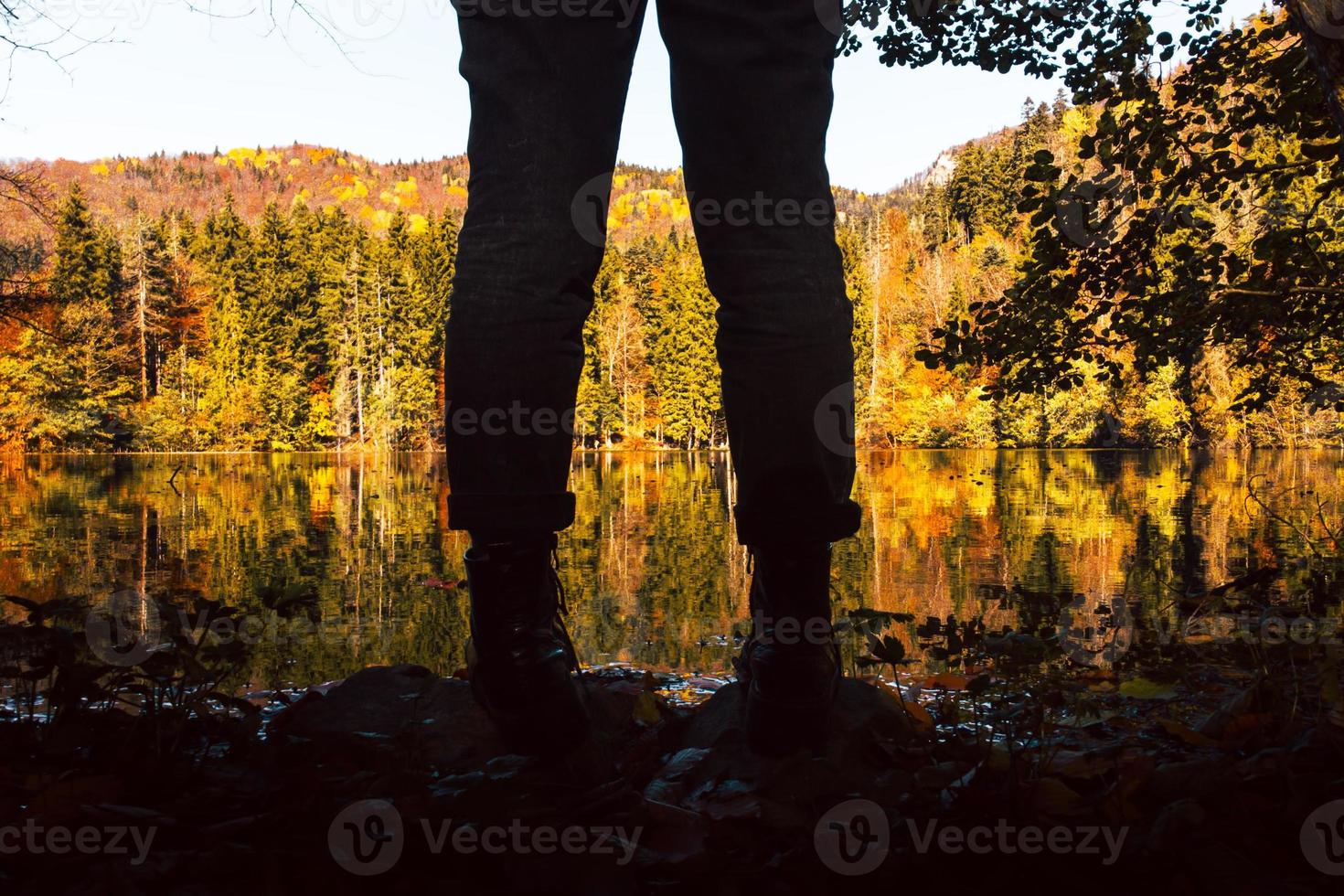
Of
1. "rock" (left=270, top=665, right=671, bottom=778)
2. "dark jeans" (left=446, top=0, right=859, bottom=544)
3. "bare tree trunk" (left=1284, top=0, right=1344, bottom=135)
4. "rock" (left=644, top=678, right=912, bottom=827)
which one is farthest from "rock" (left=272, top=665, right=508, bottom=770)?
"bare tree trunk" (left=1284, top=0, right=1344, bottom=135)

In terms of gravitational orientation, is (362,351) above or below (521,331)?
above

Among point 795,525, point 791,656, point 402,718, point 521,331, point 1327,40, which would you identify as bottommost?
point 402,718

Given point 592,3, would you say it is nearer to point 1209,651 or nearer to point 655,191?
point 1209,651

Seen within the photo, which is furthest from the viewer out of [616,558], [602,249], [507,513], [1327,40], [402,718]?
[616,558]

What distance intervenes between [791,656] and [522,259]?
58cm

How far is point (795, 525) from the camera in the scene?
1087 millimetres

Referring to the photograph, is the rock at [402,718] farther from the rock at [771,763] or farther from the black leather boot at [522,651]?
the rock at [771,763]

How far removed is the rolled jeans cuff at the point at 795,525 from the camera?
1089 mm

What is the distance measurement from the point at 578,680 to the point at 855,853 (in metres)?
0.55

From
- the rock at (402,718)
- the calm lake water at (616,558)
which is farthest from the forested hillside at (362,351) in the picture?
the rock at (402,718)

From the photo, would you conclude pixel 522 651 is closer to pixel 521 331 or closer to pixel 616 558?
pixel 521 331

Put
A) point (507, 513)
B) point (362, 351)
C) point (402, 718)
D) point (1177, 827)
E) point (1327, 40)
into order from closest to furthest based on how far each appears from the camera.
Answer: point (1177, 827)
point (507, 513)
point (402, 718)
point (1327, 40)
point (362, 351)

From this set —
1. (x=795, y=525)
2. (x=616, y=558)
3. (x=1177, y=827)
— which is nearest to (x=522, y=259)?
(x=795, y=525)

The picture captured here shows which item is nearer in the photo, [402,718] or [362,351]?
[402,718]
